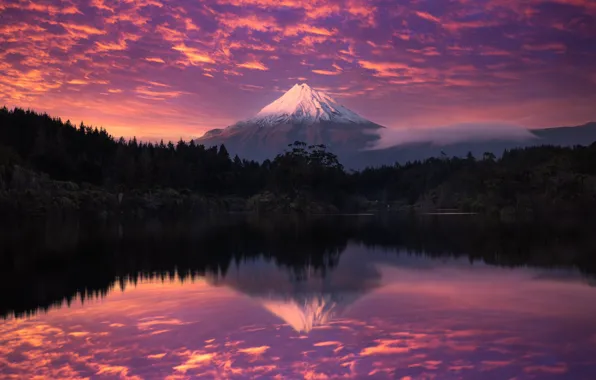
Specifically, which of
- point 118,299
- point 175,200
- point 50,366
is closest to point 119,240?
point 118,299

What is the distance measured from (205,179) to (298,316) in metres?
163

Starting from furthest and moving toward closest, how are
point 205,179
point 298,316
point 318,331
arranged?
point 205,179, point 298,316, point 318,331

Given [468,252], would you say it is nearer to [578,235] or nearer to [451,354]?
[578,235]

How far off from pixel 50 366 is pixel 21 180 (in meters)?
93.2

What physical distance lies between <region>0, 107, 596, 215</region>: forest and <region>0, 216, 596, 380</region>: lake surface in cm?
6976

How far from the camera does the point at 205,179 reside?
176 m

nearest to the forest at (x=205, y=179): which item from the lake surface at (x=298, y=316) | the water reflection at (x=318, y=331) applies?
the lake surface at (x=298, y=316)

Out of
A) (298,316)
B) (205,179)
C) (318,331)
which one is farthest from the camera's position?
(205,179)

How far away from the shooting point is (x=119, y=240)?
41188 millimetres

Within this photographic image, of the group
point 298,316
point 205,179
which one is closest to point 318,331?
point 298,316

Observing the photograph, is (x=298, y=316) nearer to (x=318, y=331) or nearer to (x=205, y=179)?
(x=318, y=331)

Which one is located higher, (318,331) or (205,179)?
(205,179)

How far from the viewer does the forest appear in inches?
4119

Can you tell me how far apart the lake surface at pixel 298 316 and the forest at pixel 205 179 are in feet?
229
